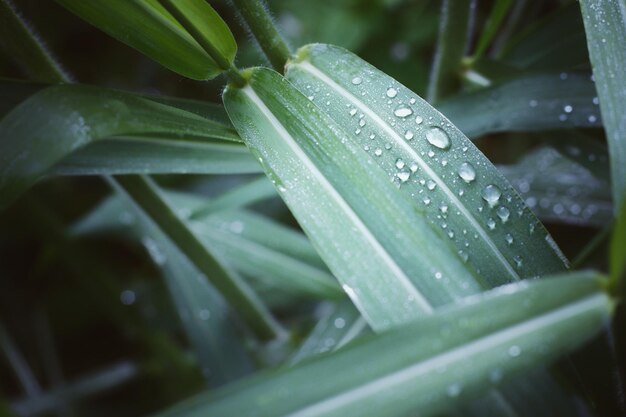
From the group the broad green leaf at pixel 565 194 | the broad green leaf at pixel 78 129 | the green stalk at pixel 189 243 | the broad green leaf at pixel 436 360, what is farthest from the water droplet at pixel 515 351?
the broad green leaf at pixel 565 194

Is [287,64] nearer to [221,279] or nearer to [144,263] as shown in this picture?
[221,279]

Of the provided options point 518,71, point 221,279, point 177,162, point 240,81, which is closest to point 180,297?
point 221,279

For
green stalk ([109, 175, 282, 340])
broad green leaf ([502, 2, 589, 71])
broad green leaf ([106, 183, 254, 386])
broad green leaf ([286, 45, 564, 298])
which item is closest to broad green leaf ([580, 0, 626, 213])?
broad green leaf ([286, 45, 564, 298])

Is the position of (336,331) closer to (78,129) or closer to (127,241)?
(78,129)

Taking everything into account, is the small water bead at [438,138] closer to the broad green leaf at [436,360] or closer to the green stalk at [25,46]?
the broad green leaf at [436,360]

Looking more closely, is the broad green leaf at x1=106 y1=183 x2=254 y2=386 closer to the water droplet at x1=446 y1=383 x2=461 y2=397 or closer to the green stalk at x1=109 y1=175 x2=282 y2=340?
the green stalk at x1=109 y1=175 x2=282 y2=340
